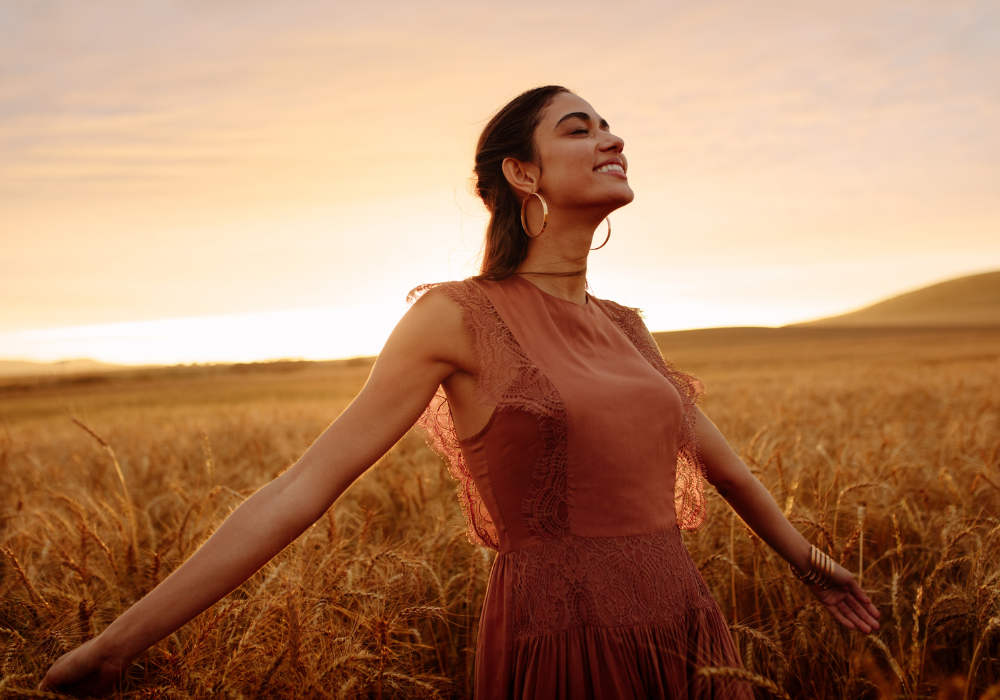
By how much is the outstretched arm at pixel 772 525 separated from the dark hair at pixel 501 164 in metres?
→ 0.73

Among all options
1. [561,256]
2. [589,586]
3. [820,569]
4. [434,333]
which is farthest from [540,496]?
[820,569]

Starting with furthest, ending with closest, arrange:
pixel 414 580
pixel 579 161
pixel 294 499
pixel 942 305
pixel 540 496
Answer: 1. pixel 942 305
2. pixel 414 580
3. pixel 579 161
4. pixel 540 496
5. pixel 294 499

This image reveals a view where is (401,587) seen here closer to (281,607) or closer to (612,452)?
(281,607)

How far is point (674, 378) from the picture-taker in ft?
5.77

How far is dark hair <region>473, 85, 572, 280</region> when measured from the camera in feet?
5.65

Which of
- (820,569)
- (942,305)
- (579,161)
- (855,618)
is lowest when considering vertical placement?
(855,618)

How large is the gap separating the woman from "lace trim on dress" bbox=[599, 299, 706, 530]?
0.19 ft

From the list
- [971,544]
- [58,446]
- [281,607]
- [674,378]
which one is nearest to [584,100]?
[674,378]

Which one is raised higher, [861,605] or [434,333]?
[434,333]

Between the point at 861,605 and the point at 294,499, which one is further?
the point at 861,605

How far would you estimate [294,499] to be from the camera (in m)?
1.25

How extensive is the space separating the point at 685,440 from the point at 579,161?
812 mm

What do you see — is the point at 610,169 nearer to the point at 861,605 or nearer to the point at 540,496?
the point at 540,496

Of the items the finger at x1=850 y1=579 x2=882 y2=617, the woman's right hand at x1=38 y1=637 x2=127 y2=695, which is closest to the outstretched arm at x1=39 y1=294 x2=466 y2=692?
the woman's right hand at x1=38 y1=637 x2=127 y2=695
